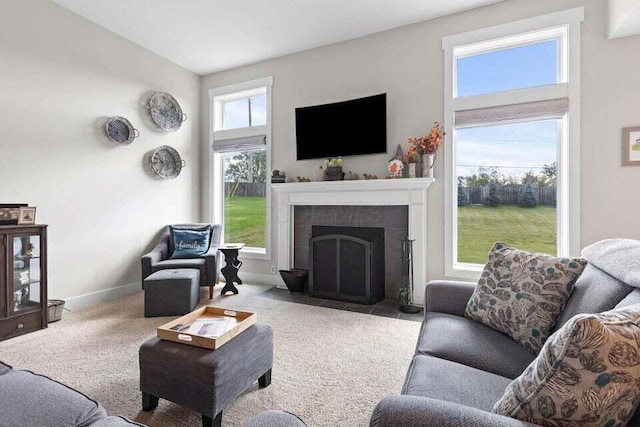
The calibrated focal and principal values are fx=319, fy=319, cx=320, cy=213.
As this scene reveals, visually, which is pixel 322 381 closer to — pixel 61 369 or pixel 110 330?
pixel 61 369

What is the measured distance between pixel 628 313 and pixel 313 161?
358 centimetres

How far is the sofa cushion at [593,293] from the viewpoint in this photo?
125 centimetres

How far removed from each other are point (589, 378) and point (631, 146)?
3.09m

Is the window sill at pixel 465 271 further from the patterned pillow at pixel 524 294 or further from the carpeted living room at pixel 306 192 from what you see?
the patterned pillow at pixel 524 294

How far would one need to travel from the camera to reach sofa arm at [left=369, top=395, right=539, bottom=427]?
2.49 feet

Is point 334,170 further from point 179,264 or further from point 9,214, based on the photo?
point 9,214

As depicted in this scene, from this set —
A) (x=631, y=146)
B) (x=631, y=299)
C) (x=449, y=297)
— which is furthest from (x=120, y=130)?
(x=631, y=146)

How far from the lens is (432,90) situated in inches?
137

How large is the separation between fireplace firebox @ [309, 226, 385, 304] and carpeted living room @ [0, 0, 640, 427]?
3 cm

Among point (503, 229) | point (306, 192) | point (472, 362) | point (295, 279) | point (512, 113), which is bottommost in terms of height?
point (295, 279)

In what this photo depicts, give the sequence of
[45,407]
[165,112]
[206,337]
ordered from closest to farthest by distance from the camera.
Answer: [45,407] < [206,337] < [165,112]

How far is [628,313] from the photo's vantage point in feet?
2.77

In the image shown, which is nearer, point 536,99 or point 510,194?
point 536,99

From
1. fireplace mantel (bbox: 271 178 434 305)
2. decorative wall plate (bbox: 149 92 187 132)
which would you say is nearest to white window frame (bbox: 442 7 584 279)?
fireplace mantel (bbox: 271 178 434 305)
